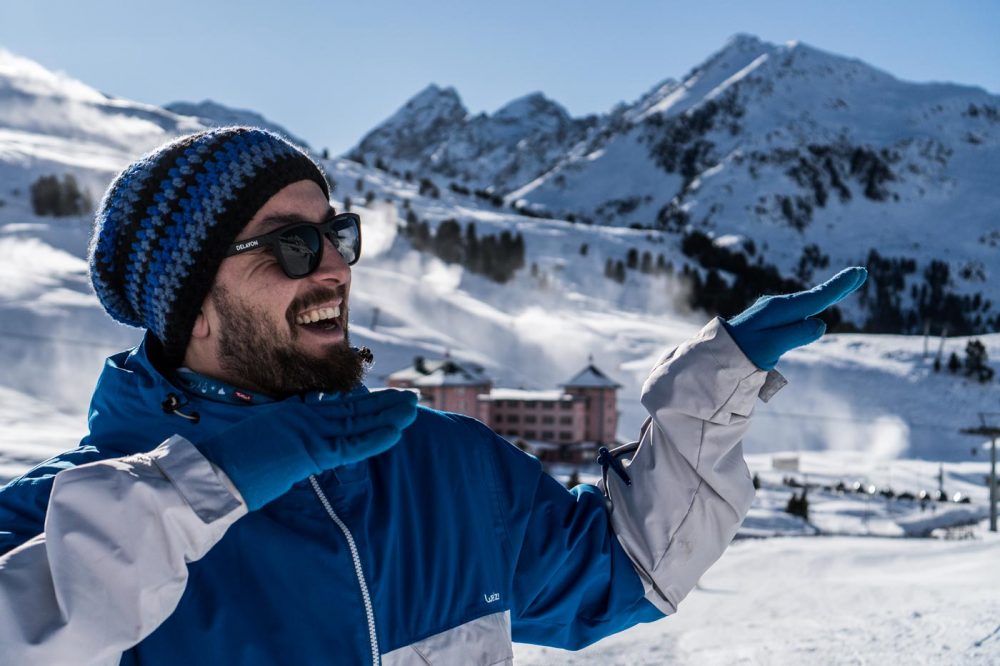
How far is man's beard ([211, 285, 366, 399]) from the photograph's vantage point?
2014 mm

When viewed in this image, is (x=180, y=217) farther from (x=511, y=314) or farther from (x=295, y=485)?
(x=511, y=314)

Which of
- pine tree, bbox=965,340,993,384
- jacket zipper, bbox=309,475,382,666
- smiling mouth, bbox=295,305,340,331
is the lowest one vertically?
pine tree, bbox=965,340,993,384

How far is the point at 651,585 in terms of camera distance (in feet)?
7.59

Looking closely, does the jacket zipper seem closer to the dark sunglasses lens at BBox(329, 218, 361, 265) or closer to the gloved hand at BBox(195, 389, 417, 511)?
the gloved hand at BBox(195, 389, 417, 511)

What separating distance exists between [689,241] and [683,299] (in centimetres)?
1535

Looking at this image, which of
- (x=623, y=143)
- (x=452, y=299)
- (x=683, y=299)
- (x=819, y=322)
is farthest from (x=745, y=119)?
(x=819, y=322)

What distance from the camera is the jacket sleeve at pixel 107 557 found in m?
1.34

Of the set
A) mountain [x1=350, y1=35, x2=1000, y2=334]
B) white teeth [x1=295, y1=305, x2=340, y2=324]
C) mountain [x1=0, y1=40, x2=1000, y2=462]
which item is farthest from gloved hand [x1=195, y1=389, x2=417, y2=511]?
mountain [x1=350, y1=35, x2=1000, y2=334]

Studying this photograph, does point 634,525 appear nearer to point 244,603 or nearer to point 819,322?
point 819,322

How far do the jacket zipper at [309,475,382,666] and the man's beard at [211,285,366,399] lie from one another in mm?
254

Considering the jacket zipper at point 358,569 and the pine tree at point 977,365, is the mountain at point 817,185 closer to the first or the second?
the pine tree at point 977,365

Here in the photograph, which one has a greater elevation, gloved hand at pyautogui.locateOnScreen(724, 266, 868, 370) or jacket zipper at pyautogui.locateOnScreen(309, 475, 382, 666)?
gloved hand at pyautogui.locateOnScreen(724, 266, 868, 370)

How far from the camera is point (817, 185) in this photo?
140 meters

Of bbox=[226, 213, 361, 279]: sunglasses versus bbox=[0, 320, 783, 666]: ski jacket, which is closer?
bbox=[0, 320, 783, 666]: ski jacket
